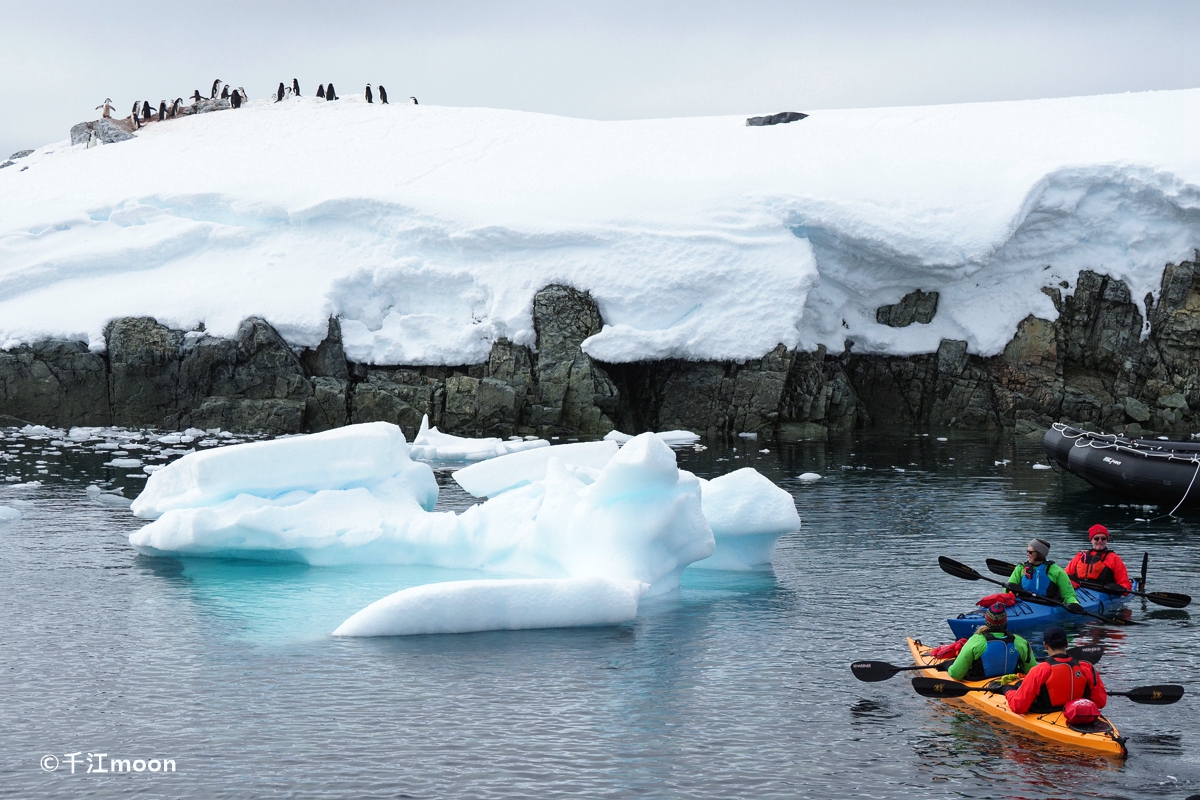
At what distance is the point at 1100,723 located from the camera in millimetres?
9109

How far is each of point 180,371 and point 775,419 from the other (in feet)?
56.6

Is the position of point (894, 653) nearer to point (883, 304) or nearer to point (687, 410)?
point (687, 410)

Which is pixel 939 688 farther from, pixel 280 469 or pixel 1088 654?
pixel 280 469

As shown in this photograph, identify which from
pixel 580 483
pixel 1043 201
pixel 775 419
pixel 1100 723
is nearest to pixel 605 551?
pixel 580 483

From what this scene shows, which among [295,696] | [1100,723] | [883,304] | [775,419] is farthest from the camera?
[883,304]

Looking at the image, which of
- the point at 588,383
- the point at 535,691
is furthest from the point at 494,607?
the point at 588,383

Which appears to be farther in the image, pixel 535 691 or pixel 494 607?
pixel 494 607

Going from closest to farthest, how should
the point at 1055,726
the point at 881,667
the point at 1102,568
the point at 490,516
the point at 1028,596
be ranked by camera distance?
the point at 1055,726
the point at 881,667
the point at 1028,596
the point at 1102,568
the point at 490,516

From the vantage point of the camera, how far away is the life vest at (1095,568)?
13891 millimetres

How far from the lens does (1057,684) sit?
30.9 ft

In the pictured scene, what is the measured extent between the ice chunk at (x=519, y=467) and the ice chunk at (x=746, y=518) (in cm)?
256

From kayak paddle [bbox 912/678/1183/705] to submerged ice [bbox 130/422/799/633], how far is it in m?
3.58

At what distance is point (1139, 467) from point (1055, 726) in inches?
535

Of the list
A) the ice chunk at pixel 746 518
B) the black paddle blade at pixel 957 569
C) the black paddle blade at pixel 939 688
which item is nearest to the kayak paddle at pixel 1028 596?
the black paddle blade at pixel 957 569
